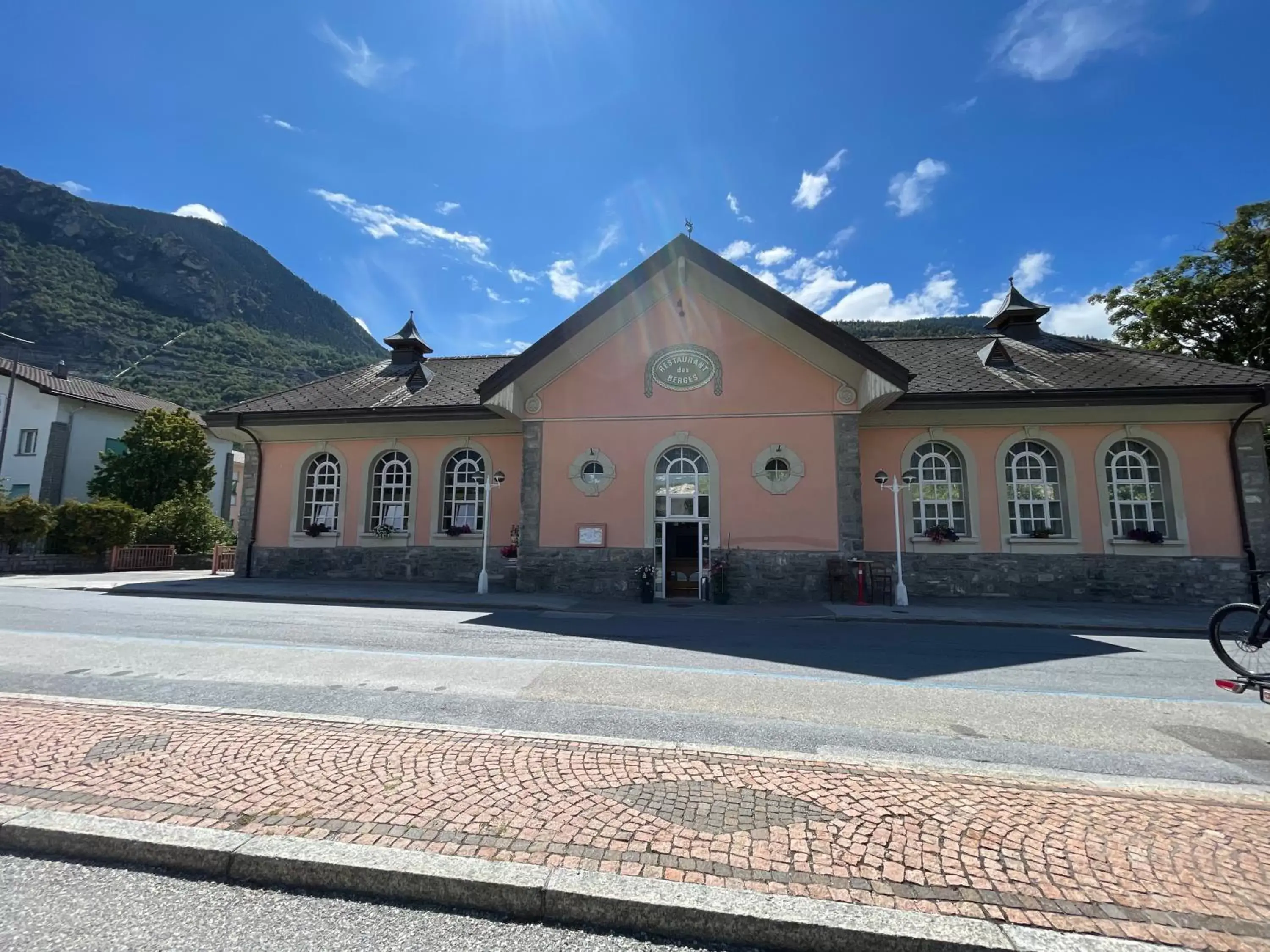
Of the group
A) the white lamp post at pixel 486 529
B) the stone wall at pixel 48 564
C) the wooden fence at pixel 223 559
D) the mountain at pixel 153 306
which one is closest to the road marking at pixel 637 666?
the white lamp post at pixel 486 529

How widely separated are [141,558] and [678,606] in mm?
22682

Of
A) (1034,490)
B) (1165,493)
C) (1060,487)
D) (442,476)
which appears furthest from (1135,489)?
(442,476)

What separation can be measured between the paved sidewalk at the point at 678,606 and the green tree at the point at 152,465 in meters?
12.3

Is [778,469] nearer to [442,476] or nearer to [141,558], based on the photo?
[442,476]

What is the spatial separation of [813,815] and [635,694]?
9.39 feet

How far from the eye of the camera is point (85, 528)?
21.5 metres

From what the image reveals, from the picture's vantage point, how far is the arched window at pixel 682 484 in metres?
14.9

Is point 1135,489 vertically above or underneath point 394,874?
above

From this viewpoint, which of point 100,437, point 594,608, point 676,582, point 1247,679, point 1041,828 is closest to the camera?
point 1041,828

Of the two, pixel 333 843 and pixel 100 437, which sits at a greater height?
pixel 100 437

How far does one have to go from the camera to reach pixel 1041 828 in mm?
3000

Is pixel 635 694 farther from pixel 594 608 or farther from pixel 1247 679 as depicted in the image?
pixel 594 608

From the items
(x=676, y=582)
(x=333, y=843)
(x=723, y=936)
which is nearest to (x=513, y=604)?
(x=676, y=582)

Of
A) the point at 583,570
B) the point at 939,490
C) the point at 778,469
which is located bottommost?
the point at 583,570
